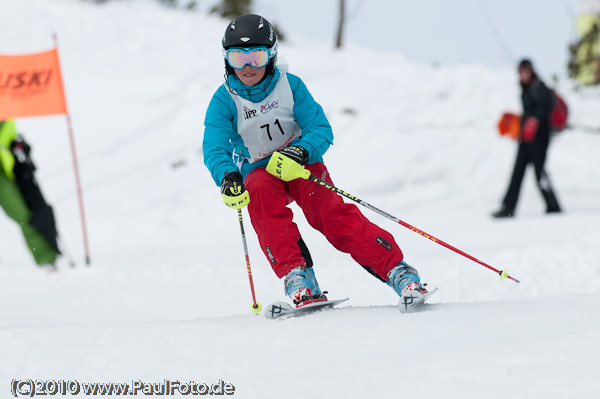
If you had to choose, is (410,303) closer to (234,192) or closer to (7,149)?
(234,192)

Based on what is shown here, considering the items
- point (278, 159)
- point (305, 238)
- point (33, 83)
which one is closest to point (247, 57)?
point (278, 159)

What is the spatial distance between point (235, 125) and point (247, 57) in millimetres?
406

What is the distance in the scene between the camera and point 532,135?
841 cm

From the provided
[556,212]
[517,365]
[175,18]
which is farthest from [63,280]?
[175,18]

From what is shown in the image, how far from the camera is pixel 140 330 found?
118 inches

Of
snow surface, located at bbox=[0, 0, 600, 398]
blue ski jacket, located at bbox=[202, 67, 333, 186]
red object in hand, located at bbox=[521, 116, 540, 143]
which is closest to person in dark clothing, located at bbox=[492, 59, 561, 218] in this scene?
red object in hand, located at bbox=[521, 116, 540, 143]

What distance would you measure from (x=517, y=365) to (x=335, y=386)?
604 millimetres

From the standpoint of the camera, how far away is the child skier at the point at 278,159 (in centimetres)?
343

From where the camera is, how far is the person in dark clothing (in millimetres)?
8445

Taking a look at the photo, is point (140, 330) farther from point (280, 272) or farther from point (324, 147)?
point (324, 147)

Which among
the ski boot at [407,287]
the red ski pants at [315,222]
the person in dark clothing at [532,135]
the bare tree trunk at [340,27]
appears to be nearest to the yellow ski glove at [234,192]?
the red ski pants at [315,222]

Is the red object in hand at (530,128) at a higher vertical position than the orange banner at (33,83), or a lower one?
lower

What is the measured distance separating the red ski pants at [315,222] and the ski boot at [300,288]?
39 millimetres

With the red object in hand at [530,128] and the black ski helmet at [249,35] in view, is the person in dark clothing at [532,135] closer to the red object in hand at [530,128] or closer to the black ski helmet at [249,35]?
the red object in hand at [530,128]
